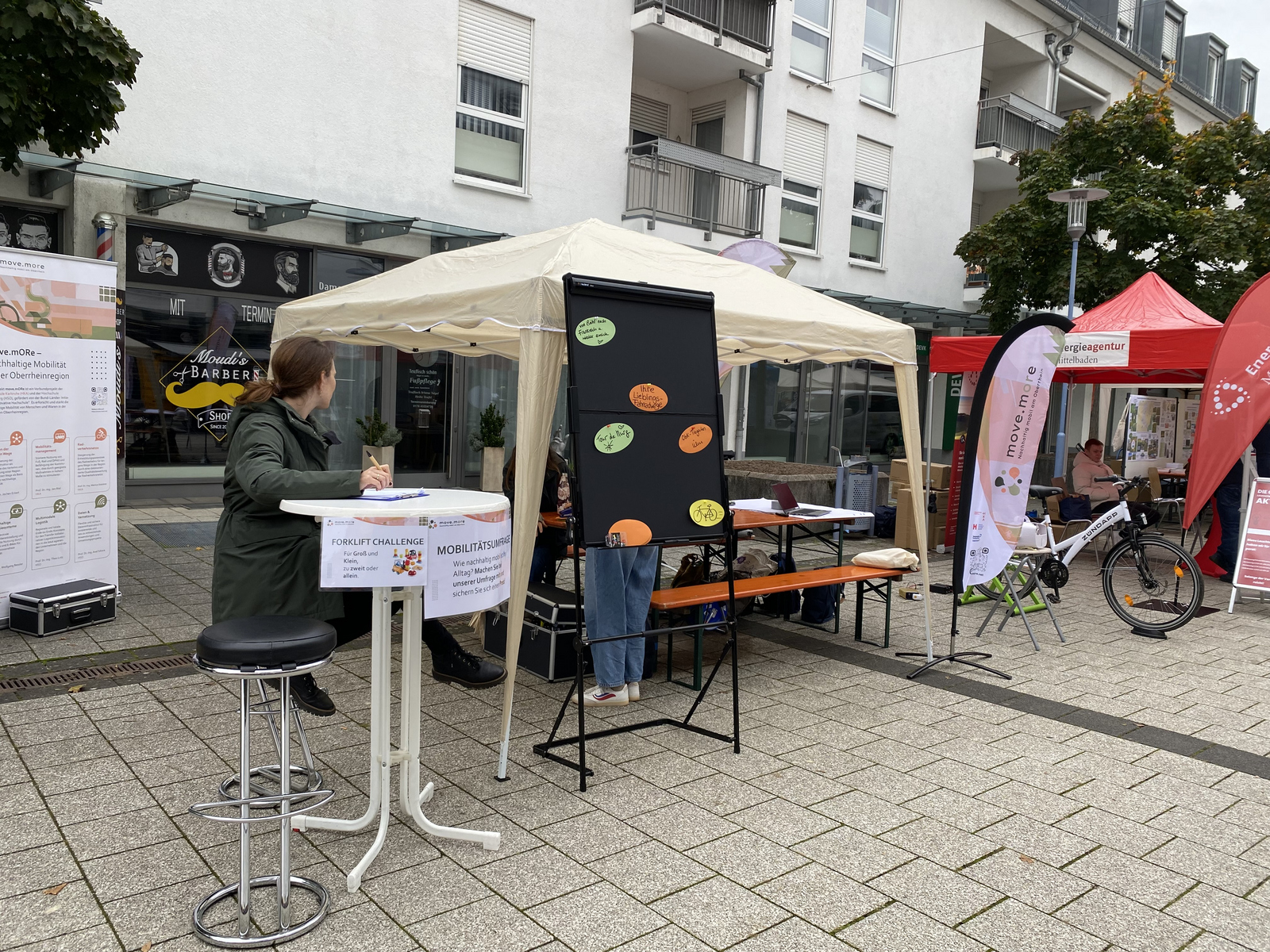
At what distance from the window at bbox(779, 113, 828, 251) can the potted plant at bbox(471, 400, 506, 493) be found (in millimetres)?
7092

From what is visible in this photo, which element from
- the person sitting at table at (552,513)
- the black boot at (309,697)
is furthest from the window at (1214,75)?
the black boot at (309,697)

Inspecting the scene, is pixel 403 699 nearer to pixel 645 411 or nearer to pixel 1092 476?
pixel 645 411

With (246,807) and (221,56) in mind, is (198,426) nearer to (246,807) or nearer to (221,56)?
(221,56)

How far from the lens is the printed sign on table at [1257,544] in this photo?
27.1 ft

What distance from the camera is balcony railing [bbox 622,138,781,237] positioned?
48.9 feet

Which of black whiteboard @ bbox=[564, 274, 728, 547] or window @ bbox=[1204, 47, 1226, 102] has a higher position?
window @ bbox=[1204, 47, 1226, 102]

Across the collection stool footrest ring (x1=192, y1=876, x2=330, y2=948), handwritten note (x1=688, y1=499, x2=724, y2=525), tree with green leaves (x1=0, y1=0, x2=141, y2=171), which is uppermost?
tree with green leaves (x1=0, y1=0, x2=141, y2=171)

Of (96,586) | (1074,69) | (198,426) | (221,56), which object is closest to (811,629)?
(96,586)

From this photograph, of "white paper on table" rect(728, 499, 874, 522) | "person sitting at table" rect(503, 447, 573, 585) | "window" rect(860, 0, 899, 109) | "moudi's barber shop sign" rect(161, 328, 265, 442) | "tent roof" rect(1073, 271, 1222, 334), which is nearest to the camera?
"person sitting at table" rect(503, 447, 573, 585)

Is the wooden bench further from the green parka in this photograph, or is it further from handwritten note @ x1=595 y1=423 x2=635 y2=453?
the green parka

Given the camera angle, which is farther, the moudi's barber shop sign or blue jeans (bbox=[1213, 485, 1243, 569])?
the moudi's barber shop sign

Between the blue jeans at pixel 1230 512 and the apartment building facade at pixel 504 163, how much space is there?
235 inches

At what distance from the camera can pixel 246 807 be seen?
9.12 feet

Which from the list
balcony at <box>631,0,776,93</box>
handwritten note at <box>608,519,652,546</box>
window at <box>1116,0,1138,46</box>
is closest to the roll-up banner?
handwritten note at <box>608,519,652,546</box>
